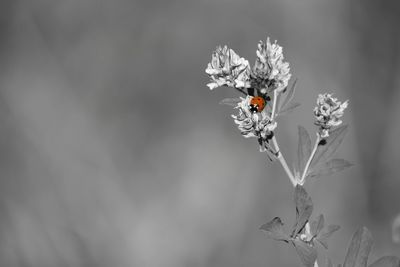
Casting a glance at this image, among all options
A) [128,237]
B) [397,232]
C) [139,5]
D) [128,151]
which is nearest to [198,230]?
[128,237]

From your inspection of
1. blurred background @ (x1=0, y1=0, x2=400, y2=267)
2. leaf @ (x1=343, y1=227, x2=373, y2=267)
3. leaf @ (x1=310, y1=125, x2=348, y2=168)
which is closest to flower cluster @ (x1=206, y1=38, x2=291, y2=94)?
leaf @ (x1=310, y1=125, x2=348, y2=168)

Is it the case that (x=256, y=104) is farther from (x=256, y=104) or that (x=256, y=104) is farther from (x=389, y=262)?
(x=389, y=262)

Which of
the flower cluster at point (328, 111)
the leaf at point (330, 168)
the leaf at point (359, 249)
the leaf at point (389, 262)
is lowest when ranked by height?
the leaf at point (389, 262)

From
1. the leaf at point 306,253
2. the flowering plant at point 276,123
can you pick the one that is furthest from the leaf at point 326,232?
the leaf at point 306,253

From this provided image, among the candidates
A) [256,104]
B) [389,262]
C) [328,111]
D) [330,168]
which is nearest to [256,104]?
[256,104]

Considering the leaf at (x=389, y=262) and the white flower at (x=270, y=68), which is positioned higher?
the white flower at (x=270, y=68)

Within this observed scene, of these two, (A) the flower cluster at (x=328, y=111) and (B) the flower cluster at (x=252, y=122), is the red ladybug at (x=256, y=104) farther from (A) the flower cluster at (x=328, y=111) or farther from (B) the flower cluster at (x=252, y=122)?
(A) the flower cluster at (x=328, y=111)

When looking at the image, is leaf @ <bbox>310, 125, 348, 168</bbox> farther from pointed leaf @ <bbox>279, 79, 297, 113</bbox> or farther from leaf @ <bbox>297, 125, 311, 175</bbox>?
pointed leaf @ <bbox>279, 79, 297, 113</bbox>
